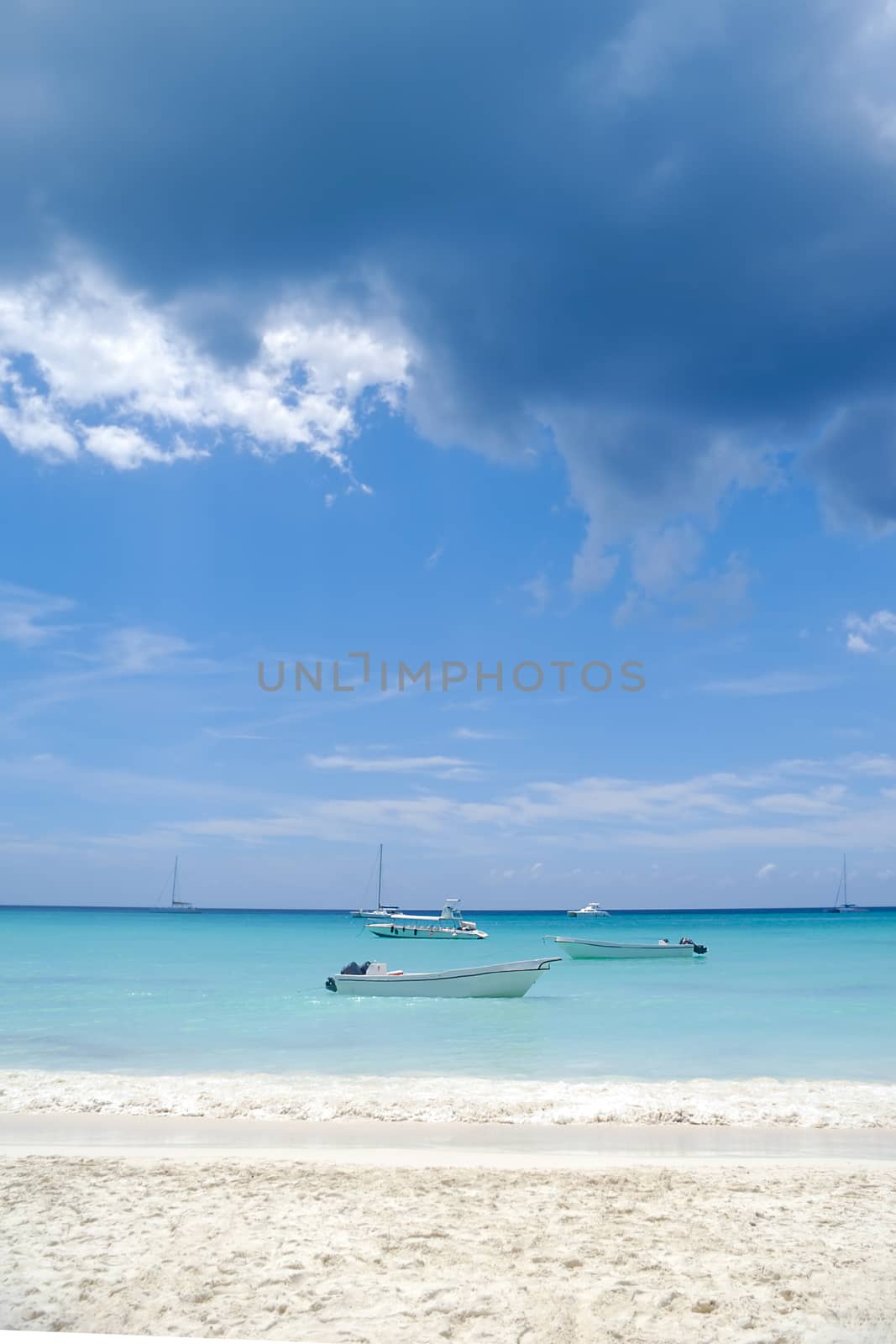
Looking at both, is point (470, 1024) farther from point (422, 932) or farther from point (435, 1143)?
point (422, 932)

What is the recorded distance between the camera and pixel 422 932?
87875 millimetres

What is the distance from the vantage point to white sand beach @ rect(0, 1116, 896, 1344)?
5.94 meters

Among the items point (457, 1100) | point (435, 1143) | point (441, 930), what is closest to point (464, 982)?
point (457, 1100)

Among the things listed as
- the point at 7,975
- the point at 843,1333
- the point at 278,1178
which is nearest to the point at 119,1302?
the point at 278,1178

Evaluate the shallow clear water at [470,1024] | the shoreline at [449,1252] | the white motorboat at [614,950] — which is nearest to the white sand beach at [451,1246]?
the shoreline at [449,1252]

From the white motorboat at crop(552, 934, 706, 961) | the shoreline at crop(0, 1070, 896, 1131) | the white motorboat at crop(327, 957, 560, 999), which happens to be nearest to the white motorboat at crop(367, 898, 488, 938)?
the white motorboat at crop(552, 934, 706, 961)

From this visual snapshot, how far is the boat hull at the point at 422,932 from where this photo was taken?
275ft

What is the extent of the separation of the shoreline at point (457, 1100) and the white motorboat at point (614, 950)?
3507cm

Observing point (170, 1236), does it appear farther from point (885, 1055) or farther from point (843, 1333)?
point (885, 1055)

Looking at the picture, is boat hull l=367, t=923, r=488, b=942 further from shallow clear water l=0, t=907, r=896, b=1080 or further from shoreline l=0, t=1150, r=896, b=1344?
shoreline l=0, t=1150, r=896, b=1344

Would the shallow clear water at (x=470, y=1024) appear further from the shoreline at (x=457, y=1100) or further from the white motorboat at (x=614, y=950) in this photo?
the white motorboat at (x=614, y=950)

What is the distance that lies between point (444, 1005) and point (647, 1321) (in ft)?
67.9

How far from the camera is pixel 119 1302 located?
20.4 feet

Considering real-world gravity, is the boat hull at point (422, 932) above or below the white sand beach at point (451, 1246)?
below
